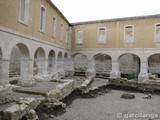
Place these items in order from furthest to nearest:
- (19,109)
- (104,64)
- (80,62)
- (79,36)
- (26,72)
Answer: (80,62)
(104,64)
(79,36)
(26,72)
(19,109)

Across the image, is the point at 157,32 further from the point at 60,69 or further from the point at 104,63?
the point at 60,69

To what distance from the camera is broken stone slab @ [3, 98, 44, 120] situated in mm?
6038

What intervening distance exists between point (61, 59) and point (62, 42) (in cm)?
201

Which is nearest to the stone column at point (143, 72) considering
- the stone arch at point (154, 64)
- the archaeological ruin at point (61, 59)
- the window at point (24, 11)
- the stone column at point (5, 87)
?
the archaeological ruin at point (61, 59)

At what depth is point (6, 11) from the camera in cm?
979

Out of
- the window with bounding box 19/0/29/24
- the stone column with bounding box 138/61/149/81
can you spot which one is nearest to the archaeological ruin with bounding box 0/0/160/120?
the window with bounding box 19/0/29/24

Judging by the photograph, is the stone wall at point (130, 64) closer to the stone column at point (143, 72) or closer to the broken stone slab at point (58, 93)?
the stone column at point (143, 72)

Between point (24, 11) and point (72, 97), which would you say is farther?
point (24, 11)

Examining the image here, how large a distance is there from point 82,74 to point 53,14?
Result: 1006 centimetres

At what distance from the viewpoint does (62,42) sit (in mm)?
21422

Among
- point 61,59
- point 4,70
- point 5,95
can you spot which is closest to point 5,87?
point 5,95

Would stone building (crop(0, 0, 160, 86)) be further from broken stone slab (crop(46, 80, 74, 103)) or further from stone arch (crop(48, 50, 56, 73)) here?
broken stone slab (crop(46, 80, 74, 103))

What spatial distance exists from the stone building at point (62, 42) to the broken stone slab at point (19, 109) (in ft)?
9.90

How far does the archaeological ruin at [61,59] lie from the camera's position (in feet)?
29.6
